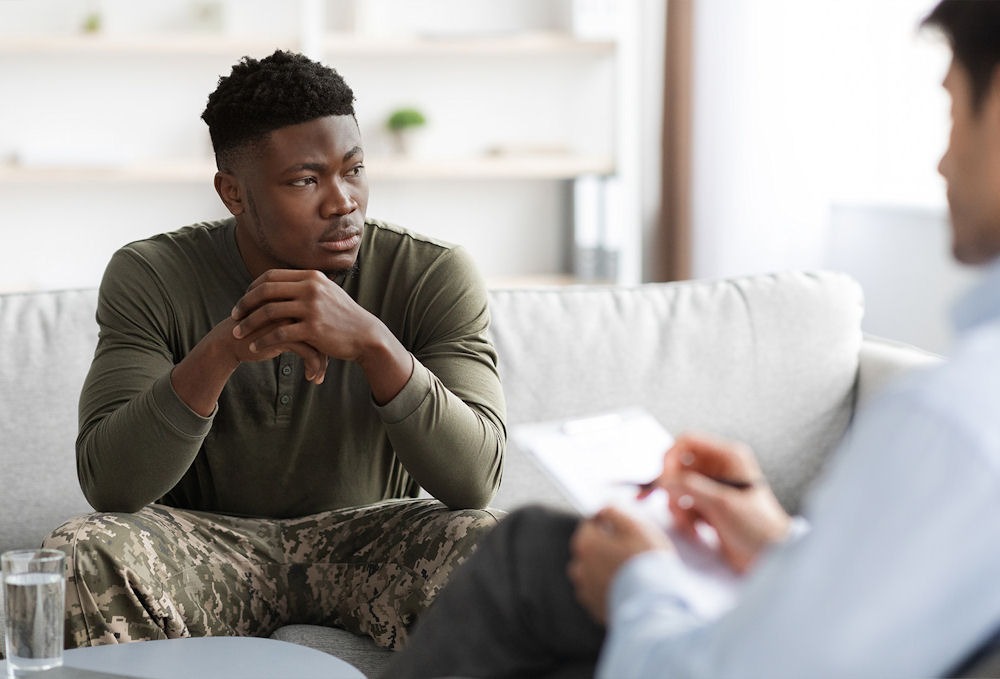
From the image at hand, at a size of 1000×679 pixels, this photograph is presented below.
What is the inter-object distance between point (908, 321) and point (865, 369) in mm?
1036

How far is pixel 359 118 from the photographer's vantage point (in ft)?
13.1

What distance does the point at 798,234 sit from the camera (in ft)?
11.5

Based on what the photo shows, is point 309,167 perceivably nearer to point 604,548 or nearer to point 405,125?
point 604,548

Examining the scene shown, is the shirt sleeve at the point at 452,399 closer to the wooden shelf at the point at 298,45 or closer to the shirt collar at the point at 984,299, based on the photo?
the shirt collar at the point at 984,299

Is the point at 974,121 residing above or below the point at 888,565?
above

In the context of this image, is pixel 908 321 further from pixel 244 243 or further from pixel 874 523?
pixel 874 523

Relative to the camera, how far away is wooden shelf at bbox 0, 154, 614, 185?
12.1 feet

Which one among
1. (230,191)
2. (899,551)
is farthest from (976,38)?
(230,191)

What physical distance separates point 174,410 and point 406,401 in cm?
29

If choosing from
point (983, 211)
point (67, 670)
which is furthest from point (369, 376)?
point (983, 211)

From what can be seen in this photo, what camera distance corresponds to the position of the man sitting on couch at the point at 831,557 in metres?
0.67

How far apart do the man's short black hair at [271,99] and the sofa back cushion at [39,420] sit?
0.46 metres

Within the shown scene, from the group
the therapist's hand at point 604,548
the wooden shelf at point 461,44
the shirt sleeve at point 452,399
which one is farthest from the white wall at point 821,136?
the therapist's hand at point 604,548

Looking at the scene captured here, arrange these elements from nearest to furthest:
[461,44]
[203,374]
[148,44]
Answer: [203,374]
[148,44]
[461,44]
